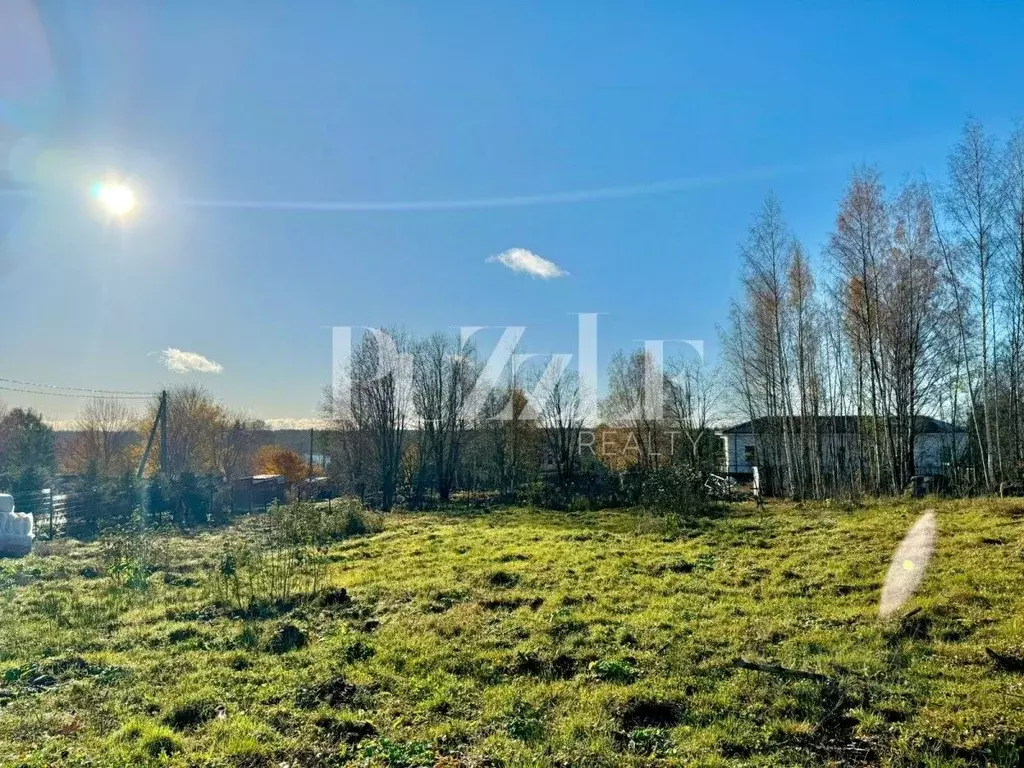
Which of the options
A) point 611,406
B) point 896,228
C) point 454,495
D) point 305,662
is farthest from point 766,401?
point 305,662

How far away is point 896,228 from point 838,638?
45.6ft

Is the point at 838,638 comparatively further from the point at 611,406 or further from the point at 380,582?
the point at 611,406

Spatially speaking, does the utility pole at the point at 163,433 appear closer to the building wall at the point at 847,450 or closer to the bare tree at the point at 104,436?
the bare tree at the point at 104,436

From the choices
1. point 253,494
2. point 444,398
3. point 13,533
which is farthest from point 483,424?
point 13,533

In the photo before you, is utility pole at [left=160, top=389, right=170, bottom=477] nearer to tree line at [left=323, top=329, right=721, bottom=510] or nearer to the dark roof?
tree line at [left=323, top=329, right=721, bottom=510]

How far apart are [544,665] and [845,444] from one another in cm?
A: 2156

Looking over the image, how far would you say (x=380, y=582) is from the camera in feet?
26.1

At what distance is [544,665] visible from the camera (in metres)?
4.64

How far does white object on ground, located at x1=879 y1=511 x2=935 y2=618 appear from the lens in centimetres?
556

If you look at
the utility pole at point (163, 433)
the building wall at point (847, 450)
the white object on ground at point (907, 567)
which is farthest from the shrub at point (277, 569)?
the building wall at point (847, 450)

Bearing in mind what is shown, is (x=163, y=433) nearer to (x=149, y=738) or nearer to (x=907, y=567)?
(x=149, y=738)

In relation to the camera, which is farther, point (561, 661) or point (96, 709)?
point (561, 661)

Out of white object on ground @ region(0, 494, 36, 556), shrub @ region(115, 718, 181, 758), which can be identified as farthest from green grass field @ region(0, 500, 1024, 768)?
white object on ground @ region(0, 494, 36, 556)

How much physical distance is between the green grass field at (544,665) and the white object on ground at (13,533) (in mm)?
4593
